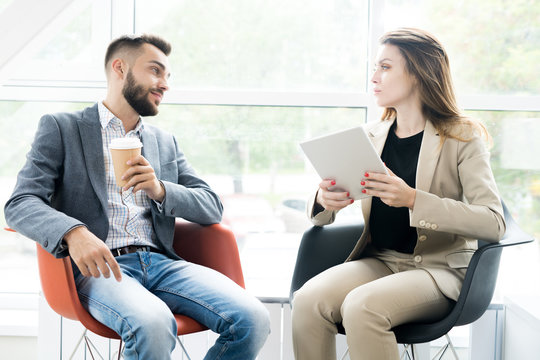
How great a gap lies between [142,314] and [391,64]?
3.81 feet

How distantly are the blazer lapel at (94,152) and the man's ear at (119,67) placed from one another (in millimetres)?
204

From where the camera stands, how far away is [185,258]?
6.57 feet

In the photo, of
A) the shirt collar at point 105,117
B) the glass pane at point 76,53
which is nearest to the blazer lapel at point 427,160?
the shirt collar at point 105,117

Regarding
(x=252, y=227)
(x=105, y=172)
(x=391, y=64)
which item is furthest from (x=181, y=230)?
(x=391, y=64)

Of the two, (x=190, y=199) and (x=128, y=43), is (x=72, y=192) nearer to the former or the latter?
(x=190, y=199)

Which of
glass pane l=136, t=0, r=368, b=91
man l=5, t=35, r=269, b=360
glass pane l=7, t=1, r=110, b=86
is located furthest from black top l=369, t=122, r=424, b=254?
glass pane l=7, t=1, r=110, b=86

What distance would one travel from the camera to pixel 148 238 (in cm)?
188

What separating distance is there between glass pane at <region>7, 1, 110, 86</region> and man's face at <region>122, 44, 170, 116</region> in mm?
711

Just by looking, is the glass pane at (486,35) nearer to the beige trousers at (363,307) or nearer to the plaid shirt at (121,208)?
the beige trousers at (363,307)

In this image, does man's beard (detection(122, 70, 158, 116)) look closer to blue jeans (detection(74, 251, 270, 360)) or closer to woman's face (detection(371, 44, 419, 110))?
blue jeans (detection(74, 251, 270, 360))

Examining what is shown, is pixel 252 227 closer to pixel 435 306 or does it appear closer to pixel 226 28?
pixel 226 28

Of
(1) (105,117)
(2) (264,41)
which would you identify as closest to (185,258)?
(1) (105,117)

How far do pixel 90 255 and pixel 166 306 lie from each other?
271mm

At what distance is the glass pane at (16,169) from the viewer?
261 cm
